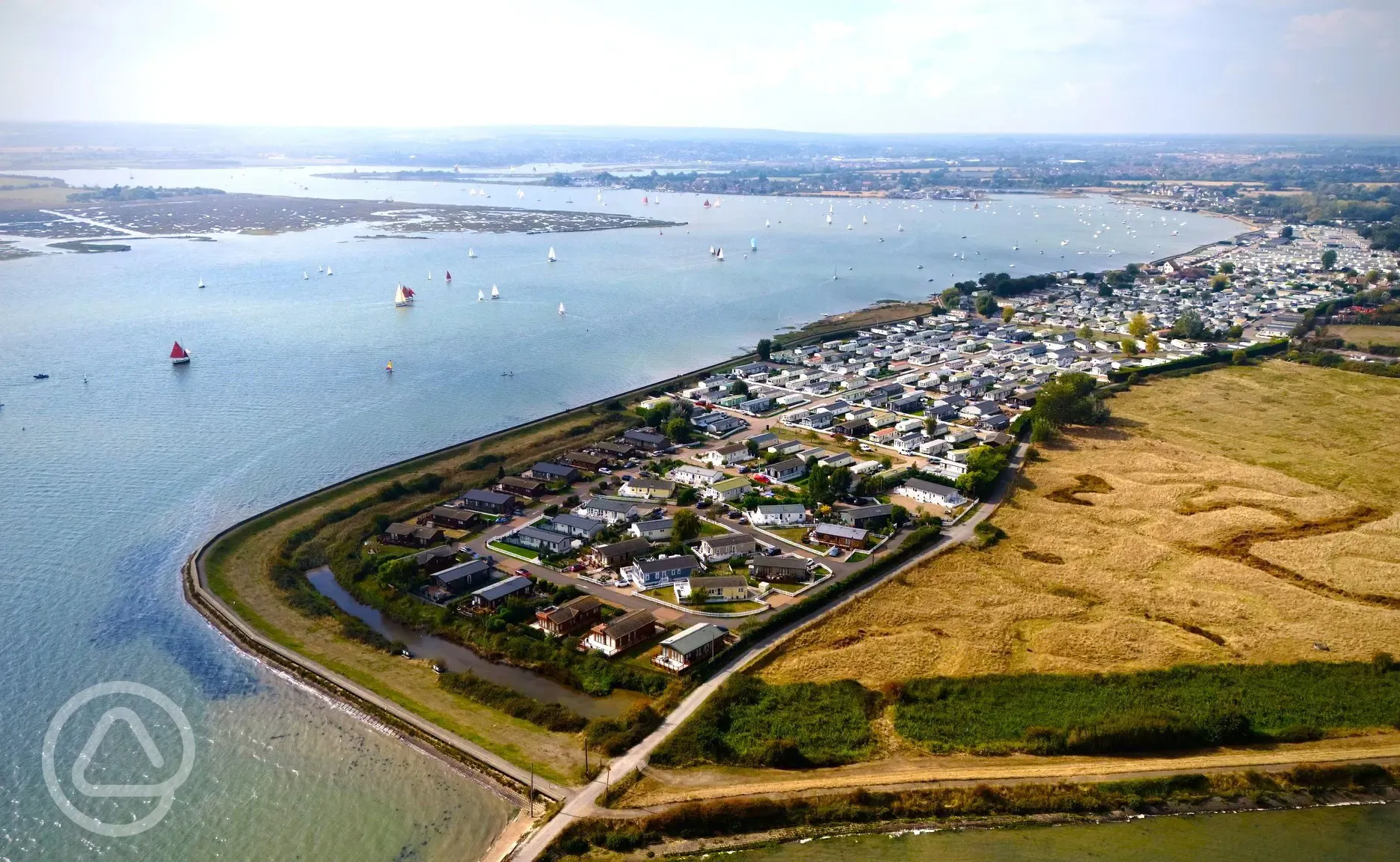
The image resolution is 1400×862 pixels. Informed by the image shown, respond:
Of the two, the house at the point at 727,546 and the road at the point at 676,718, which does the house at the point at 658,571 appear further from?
the road at the point at 676,718

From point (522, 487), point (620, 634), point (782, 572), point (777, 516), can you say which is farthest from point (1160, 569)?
point (522, 487)

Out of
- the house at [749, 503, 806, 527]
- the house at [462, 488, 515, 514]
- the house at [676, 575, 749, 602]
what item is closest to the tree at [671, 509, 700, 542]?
the house at [749, 503, 806, 527]

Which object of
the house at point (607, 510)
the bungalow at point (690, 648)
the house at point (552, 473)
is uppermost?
the house at point (552, 473)

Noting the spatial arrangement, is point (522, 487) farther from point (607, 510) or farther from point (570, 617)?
point (570, 617)

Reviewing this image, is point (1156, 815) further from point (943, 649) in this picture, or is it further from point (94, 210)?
point (94, 210)

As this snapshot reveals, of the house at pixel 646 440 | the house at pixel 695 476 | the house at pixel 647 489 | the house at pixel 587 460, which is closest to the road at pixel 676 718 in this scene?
the house at pixel 695 476

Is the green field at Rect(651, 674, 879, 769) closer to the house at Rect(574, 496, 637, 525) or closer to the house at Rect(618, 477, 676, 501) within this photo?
the house at Rect(574, 496, 637, 525)
